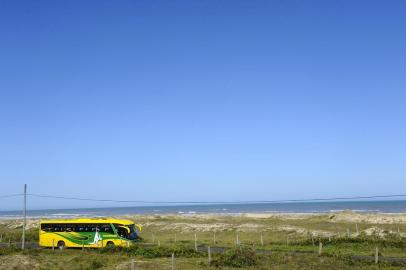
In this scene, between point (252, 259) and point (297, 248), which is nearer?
point (252, 259)

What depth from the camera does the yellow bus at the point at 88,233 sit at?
4909 centimetres

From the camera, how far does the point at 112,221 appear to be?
49.7 metres

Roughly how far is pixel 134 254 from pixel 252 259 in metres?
13.1

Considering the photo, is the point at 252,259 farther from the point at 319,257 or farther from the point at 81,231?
the point at 81,231

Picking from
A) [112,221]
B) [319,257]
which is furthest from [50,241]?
[319,257]

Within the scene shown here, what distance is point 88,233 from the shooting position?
49.5m

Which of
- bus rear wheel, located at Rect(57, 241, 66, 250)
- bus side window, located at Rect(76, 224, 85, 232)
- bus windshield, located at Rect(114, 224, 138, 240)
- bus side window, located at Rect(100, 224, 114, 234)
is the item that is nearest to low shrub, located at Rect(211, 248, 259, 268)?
bus windshield, located at Rect(114, 224, 138, 240)

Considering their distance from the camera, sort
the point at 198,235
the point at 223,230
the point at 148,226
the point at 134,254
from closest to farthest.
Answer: the point at 134,254
the point at 198,235
the point at 223,230
the point at 148,226

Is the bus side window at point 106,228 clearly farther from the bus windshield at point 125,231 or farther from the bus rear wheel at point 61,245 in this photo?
the bus rear wheel at point 61,245

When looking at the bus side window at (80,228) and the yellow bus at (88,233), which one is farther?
the bus side window at (80,228)

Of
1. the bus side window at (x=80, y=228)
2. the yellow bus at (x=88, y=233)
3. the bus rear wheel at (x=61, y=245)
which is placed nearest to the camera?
the yellow bus at (x=88, y=233)

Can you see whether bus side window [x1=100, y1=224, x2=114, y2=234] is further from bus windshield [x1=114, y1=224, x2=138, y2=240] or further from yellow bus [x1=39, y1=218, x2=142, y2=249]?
bus windshield [x1=114, y1=224, x2=138, y2=240]

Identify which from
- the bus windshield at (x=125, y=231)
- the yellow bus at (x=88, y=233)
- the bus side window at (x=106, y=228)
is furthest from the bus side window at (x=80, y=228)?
the bus windshield at (x=125, y=231)

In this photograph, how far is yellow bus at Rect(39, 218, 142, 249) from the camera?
49.1 metres
